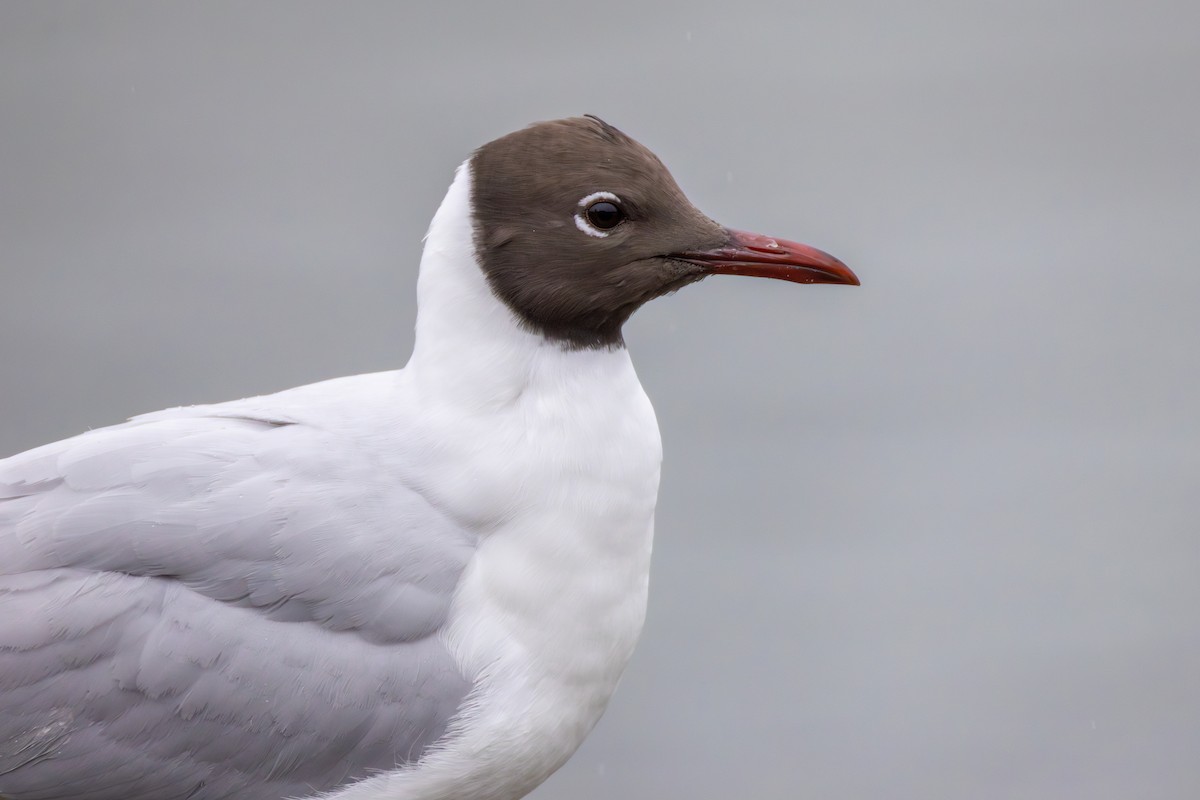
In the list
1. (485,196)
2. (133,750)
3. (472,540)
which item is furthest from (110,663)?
(485,196)

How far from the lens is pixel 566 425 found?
1.63 metres

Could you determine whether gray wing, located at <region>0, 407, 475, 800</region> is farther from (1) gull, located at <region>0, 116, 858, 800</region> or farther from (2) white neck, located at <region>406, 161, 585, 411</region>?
(2) white neck, located at <region>406, 161, 585, 411</region>

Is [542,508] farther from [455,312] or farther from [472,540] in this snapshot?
[455,312]

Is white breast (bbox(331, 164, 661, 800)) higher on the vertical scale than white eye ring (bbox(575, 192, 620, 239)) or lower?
lower

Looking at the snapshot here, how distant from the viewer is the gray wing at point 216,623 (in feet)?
5.06

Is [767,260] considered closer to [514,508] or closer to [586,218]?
[586,218]

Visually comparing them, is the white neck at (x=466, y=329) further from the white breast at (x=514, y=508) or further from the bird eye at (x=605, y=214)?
the bird eye at (x=605, y=214)

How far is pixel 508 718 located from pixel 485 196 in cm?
56

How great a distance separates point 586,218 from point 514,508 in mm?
322

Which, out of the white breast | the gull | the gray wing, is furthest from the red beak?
the gray wing

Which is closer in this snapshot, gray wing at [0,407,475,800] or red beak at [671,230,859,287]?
gray wing at [0,407,475,800]

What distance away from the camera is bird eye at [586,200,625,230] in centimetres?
159

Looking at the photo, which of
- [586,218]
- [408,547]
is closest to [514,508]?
[408,547]

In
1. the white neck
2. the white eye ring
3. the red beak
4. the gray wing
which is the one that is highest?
the white eye ring
